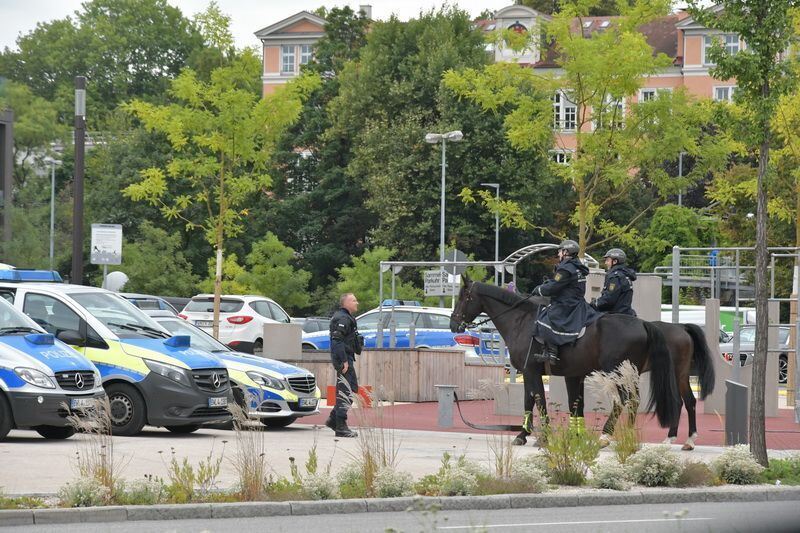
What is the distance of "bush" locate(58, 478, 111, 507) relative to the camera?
36.9 ft

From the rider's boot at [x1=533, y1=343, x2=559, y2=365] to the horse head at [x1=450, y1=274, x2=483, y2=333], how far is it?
139cm

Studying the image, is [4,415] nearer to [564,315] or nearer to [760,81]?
[564,315]

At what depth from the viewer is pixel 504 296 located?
18672 mm

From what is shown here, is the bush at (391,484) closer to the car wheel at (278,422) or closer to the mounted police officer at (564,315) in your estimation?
the mounted police officer at (564,315)

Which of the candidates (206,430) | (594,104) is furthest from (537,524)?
(594,104)

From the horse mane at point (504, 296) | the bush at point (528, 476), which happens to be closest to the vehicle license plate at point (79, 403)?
the horse mane at point (504, 296)

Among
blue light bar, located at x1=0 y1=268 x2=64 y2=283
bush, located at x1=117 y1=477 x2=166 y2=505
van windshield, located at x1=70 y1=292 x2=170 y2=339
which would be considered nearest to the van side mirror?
van windshield, located at x1=70 y1=292 x2=170 y2=339

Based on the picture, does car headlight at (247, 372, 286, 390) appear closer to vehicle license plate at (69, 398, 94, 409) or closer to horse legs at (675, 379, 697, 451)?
vehicle license plate at (69, 398, 94, 409)

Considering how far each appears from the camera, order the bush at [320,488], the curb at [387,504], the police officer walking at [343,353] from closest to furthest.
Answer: the curb at [387,504] → the bush at [320,488] → the police officer walking at [343,353]

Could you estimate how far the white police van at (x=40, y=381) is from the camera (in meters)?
16.2

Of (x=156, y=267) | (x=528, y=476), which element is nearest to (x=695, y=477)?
(x=528, y=476)

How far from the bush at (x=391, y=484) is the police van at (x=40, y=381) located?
4926mm

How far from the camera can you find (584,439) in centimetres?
1367

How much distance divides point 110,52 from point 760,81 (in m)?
85.0
